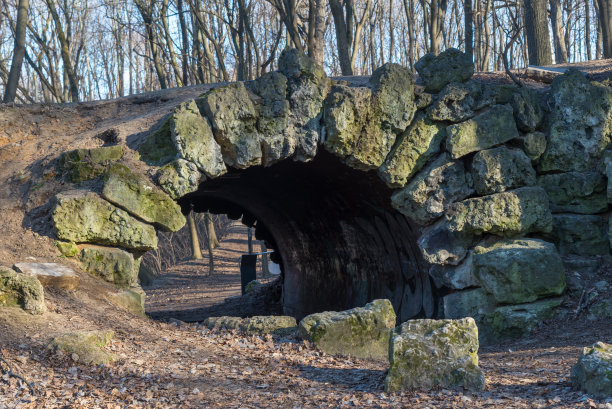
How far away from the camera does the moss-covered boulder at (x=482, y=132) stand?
27.9ft

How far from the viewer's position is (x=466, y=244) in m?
8.49

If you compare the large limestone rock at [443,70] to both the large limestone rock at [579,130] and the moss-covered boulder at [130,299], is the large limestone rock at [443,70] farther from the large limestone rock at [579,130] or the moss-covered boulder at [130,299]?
the moss-covered boulder at [130,299]

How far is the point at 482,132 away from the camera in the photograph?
336 inches

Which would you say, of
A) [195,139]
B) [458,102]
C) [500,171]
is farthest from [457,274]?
[195,139]

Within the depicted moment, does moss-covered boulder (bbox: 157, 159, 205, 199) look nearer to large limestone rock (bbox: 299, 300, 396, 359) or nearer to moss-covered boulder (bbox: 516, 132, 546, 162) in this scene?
large limestone rock (bbox: 299, 300, 396, 359)

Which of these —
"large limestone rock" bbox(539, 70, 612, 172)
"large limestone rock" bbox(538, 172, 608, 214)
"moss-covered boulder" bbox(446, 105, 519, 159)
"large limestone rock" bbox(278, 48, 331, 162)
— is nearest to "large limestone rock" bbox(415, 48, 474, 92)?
"moss-covered boulder" bbox(446, 105, 519, 159)

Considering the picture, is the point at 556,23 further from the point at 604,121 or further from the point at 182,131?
the point at 182,131

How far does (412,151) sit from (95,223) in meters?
4.28

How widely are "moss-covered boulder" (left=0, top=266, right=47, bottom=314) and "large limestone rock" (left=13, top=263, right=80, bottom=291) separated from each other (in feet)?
1.45

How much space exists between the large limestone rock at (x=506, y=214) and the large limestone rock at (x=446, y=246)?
0.47ft

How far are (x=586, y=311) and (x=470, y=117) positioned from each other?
2.96 meters

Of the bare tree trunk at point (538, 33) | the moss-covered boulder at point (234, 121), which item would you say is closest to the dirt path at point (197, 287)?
the moss-covered boulder at point (234, 121)

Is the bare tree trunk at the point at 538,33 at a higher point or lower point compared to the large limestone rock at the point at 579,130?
higher

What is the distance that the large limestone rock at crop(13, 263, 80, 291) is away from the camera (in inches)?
255
